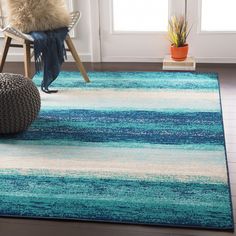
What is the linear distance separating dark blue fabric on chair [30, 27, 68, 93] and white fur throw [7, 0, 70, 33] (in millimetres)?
46

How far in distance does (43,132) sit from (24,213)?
0.80m

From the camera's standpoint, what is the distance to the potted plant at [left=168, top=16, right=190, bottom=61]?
365 centimetres

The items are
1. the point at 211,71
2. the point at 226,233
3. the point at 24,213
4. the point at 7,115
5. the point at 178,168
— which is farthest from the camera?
the point at 211,71

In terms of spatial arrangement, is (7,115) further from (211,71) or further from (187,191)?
(211,71)

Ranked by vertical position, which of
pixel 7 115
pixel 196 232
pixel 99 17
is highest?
pixel 99 17

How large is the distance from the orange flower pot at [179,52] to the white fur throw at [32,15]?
94cm

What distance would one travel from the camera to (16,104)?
2.50 meters

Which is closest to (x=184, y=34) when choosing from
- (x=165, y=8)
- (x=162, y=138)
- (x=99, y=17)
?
(x=165, y=8)

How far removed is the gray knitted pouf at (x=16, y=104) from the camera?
8.16 ft

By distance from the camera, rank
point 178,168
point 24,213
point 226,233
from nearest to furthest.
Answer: point 226,233
point 24,213
point 178,168

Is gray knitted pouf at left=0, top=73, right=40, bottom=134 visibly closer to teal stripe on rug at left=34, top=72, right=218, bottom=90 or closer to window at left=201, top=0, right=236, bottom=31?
teal stripe on rug at left=34, top=72, right=218, bottom=90

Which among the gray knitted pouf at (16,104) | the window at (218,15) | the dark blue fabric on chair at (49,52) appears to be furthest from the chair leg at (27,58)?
the window at (218,15)

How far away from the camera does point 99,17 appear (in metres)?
3.88

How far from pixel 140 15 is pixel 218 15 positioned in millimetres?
604
